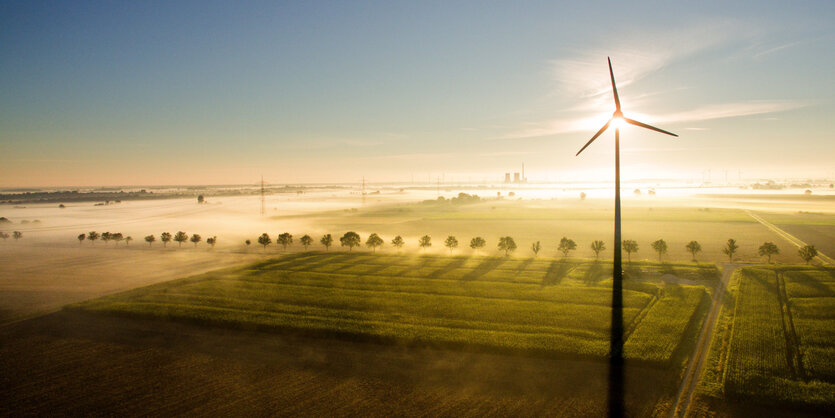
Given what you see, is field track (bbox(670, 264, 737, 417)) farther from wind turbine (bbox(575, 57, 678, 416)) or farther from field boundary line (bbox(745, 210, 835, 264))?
field boundary line (bbox(745, 210, 835, 264))

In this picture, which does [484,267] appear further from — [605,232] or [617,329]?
[605,232]

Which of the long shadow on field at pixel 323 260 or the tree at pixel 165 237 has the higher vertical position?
the tree at pixel 165 237

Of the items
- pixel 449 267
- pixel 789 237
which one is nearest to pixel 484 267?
pixel 449 267

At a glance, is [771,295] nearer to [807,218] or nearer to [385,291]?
[385,291]

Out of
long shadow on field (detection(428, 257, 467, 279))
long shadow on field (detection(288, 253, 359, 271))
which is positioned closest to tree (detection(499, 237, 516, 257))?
long shadow on field (detection(428, 257, 467, 279))

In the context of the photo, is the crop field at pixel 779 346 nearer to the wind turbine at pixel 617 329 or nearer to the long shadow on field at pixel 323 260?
the wind turbine at pixel 617 329

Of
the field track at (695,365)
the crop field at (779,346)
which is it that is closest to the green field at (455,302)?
the field track at (695,365)
